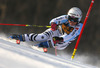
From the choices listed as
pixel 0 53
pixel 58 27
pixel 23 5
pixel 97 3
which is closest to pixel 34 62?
pixel 0 53

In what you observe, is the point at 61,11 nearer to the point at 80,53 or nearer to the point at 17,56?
the point at 80,53

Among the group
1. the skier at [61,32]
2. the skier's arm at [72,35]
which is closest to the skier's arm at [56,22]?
the skier at [61,32]

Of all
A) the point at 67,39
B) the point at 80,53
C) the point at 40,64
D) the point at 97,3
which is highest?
the point at 97,3

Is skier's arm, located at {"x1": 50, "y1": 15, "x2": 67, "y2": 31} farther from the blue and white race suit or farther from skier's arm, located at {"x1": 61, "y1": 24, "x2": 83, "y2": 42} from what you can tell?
skier's arm, located at {"x1": 61, "y1": 24, "x2": 83, "y2": 42}

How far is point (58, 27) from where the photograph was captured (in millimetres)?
3182

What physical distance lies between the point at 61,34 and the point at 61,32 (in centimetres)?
3

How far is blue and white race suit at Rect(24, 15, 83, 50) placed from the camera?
2.94 metres

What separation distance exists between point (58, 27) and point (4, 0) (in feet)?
7.71

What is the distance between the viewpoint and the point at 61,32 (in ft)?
10.4

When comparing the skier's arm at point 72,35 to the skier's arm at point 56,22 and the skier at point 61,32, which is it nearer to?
the skier at point 61,32

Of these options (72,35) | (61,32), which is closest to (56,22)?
(61,32)

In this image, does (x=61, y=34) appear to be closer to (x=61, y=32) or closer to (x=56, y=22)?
(x=61, y=32)

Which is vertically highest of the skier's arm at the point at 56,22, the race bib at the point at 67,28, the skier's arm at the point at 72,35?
the skier's arm at the point at 56,22

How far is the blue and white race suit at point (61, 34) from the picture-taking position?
116 inches
